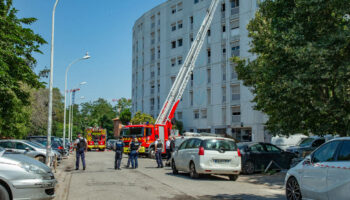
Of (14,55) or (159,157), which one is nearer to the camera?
(14,55)

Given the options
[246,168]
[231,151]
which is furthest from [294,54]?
[246,168]

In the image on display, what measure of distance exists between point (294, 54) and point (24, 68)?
9.86 m

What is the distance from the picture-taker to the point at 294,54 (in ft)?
33.2

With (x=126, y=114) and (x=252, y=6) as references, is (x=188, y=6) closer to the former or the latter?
(x=252, y=6)

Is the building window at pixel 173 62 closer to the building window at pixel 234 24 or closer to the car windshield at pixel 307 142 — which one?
the building window at pixel 234 24

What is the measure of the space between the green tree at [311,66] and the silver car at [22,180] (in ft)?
21.3

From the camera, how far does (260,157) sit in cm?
1659

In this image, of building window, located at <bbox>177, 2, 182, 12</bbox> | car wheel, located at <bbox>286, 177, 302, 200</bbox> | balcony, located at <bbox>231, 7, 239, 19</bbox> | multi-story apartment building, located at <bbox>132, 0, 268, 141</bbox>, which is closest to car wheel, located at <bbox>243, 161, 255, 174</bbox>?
car wheel, located at <bbox>286, 177, 302, 200</bbox>

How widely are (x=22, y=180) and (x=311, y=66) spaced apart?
290 inches

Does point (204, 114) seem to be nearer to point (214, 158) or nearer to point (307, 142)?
point (307, 142)

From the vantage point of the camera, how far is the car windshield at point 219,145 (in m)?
13.8

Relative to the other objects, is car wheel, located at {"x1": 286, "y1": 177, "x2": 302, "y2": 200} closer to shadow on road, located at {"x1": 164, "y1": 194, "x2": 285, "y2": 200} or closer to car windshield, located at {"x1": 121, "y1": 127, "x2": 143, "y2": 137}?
shadow on road, located at {"x1": 164, "y1": 194, "x2": 285, "y2": 200}

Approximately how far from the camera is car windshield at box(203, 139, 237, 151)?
13.8m

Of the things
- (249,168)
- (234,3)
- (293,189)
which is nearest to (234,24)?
(234,3)
